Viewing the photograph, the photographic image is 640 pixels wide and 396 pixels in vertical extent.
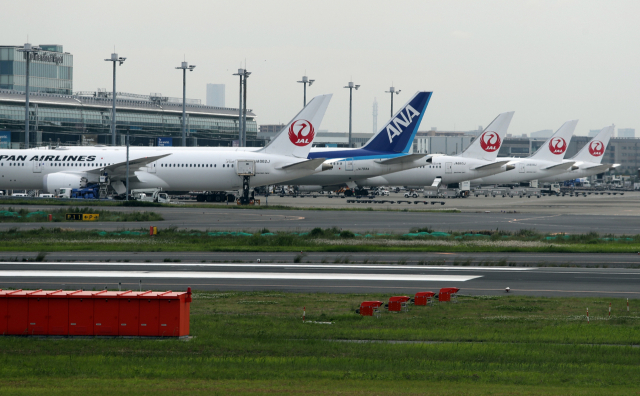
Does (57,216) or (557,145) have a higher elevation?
(557,145)

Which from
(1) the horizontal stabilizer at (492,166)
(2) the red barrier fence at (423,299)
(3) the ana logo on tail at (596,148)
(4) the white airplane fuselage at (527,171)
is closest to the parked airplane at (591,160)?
(3) the ana logo on tail at (596,148)

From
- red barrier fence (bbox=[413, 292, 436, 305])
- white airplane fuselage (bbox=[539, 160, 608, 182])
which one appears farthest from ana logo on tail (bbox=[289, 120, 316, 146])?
white airplane fuselage (bbox=[539, 160, 608, 182])

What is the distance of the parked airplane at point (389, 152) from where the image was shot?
84.7 metres

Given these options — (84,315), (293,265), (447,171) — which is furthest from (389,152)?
(84,315)

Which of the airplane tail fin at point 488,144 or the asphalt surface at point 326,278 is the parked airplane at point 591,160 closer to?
the airplane tail fin at point 488,144

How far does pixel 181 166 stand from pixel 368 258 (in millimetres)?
45202

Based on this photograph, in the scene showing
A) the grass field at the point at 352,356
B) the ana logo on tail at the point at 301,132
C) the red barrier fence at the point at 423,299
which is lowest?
the grass field at the point at 352,356

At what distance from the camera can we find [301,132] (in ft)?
263

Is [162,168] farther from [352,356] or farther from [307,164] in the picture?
[352,356]

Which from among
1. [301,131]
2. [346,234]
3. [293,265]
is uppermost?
[301,131]

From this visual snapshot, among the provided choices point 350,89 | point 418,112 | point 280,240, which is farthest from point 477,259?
point 350,89

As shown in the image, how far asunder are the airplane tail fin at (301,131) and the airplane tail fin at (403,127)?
932 cm

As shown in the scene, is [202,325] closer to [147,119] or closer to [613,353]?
[613,353]

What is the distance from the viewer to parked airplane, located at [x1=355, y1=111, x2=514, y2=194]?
104 m
